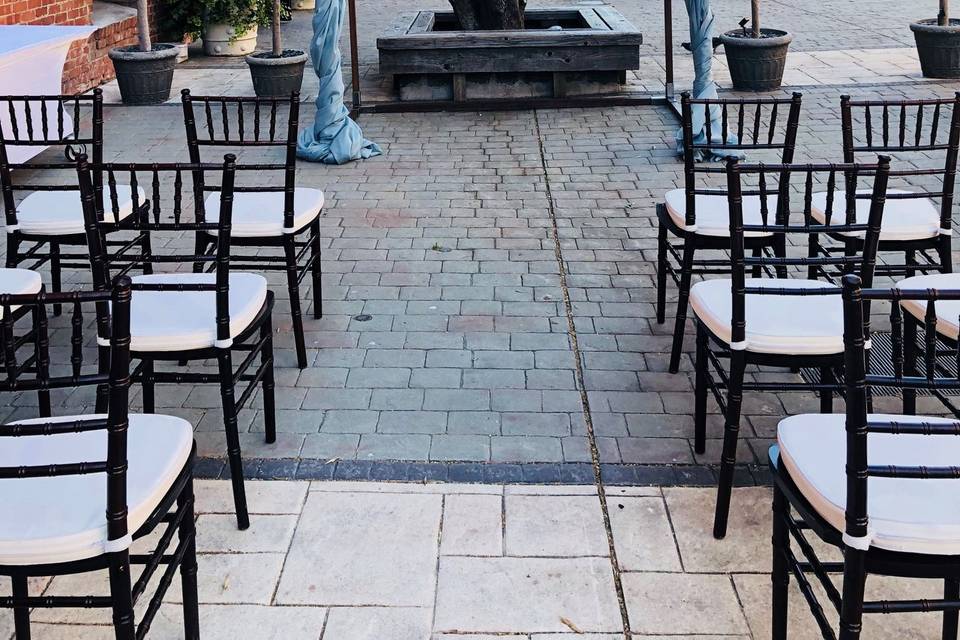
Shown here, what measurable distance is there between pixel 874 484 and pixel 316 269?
9.76 feet

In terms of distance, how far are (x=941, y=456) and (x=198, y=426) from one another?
258cm

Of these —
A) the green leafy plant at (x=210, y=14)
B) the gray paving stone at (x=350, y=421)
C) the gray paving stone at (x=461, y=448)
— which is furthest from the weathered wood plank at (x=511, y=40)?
the gray paving stone at (x=461, y=448)

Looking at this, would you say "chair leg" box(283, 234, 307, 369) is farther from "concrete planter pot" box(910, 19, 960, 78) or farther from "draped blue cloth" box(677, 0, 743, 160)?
"concrete planter pot" box(910, 19, 960, 78)

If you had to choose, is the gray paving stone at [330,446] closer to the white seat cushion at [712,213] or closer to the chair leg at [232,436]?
the chair leg at [232,436]

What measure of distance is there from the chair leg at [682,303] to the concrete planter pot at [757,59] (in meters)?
5.70

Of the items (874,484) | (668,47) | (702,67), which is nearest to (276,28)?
(668,47)

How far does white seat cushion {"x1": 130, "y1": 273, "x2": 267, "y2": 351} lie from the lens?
2949mm

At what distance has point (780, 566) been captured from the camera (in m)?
2.38

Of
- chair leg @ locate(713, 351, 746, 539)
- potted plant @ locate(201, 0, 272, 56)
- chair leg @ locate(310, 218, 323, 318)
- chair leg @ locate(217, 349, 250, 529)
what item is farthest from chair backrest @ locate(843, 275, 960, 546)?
potted plant @ locate(201, 0, 272, 56)

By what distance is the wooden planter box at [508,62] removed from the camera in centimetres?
898

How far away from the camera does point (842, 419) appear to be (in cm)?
237

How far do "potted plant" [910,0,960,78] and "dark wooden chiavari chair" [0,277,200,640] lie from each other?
906 centimetres

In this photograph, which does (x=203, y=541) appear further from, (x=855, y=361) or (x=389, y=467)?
(x=855, y=361)

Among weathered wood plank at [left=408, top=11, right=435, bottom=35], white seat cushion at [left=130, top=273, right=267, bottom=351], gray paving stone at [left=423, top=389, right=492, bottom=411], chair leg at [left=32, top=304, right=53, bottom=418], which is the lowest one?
gray paving stone at [left=423, top=389, right=492, bottom=411]
